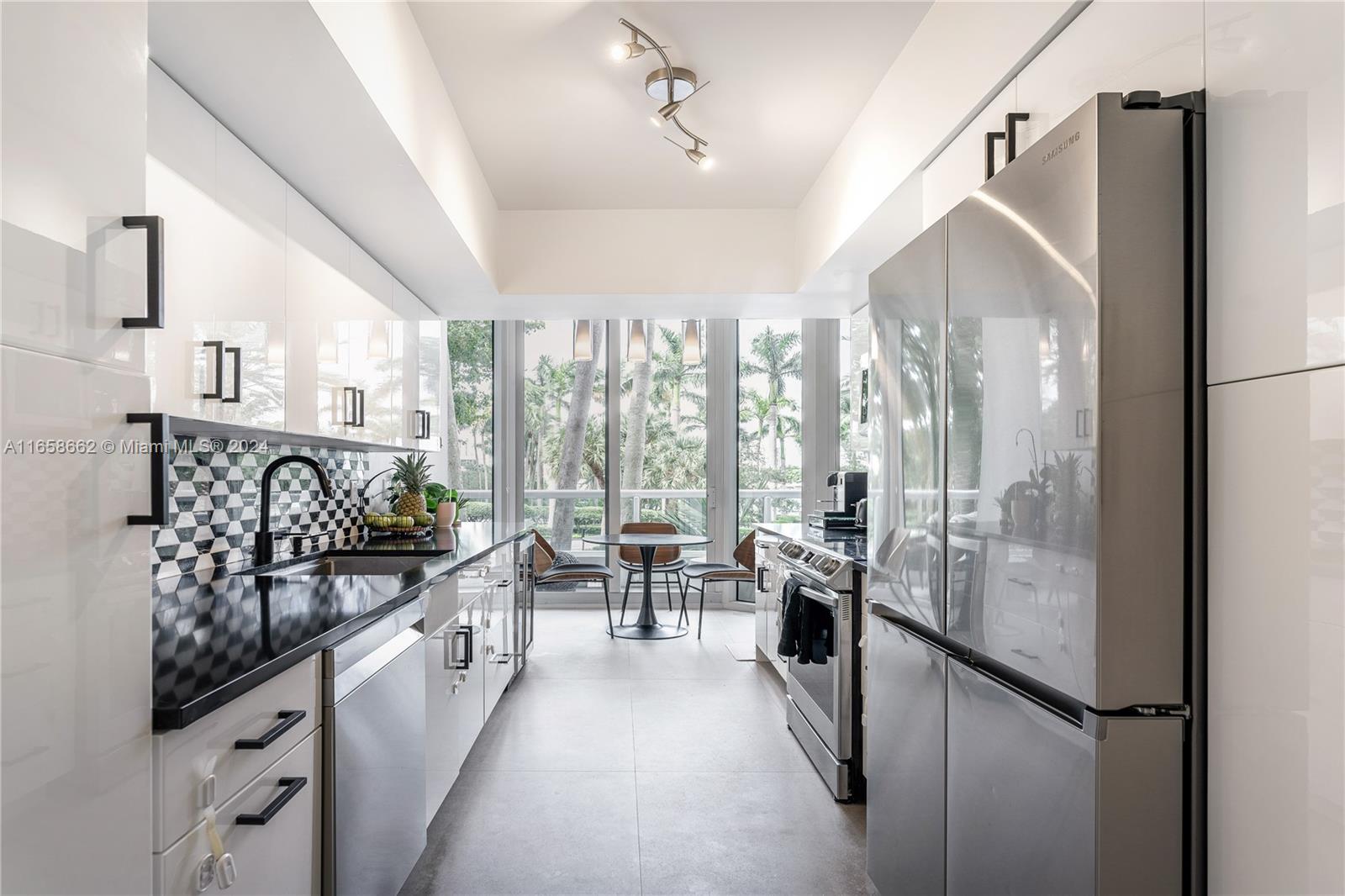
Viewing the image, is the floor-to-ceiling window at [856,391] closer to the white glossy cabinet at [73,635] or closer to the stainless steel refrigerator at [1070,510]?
the stainless steel refrigerator at [1070,510]

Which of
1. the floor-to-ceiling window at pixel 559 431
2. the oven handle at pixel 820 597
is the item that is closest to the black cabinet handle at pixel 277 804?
the oven handle at pixel 820 597

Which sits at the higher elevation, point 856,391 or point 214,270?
point 214,270

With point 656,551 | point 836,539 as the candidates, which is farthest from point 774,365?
point 836,539

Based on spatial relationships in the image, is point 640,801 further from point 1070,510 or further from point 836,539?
point 1070,510

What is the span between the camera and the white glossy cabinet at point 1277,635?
917mm

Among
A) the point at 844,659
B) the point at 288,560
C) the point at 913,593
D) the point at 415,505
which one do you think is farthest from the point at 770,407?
the point at 913,593

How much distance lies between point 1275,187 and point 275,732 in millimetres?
1743

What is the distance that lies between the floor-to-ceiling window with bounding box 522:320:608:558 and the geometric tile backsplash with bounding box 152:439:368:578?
110 inches

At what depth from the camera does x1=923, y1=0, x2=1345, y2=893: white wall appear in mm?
921

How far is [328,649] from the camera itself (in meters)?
1.54

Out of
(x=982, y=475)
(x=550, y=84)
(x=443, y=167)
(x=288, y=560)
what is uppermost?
(x=550, y=84)

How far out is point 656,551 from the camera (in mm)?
5812

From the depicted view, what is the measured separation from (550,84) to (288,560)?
2053 millimetres

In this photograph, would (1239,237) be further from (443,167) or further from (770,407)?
(770,407)
